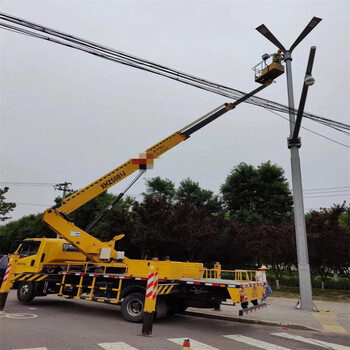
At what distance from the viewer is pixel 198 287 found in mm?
8648

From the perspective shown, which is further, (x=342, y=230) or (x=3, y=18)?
(x=342, y=230)

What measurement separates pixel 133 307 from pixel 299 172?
8.22 meters

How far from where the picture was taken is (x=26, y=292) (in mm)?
10844

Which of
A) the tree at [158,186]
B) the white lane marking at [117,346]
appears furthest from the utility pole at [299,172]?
the tree at [158,186]

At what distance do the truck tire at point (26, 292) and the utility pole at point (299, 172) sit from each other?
950 centimetres

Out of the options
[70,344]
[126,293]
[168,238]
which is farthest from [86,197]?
[168,238]

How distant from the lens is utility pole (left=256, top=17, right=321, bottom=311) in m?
11.5

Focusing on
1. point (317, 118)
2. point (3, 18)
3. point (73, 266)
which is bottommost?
point (73, 266)

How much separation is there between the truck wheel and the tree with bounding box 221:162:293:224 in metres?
24.0

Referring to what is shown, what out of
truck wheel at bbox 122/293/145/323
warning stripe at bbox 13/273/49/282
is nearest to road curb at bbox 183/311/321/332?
truck wheel at bbox 122/293/145/323

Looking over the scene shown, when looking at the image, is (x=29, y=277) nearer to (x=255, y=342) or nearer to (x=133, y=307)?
(x=133, y=307)

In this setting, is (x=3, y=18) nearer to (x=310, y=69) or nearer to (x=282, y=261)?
(x=310, y=69)

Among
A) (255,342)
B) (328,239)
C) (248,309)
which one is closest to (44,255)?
(248,309)

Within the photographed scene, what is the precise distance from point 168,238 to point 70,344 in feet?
Result: 59.4
